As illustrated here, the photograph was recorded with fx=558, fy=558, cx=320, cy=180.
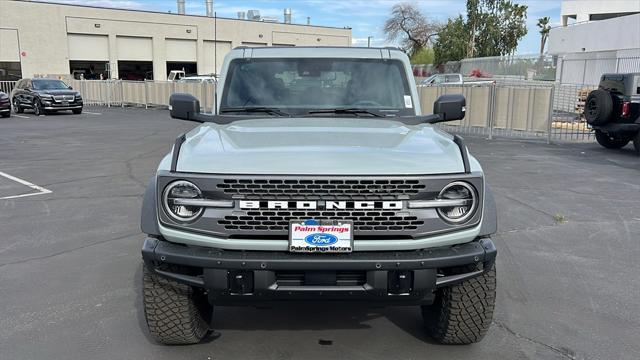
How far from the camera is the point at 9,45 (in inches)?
1795

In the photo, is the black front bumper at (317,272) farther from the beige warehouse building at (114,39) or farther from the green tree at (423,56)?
the green tree at (423,56)

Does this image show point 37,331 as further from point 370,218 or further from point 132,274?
point 370,218

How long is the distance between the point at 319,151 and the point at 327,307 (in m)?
1.60

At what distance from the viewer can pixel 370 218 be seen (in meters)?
3.02

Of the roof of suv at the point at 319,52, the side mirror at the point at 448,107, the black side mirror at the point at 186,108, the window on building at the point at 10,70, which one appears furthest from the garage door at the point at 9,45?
the side mirror at the point at 448,107

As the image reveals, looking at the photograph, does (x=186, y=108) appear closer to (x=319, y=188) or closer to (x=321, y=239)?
(x=319, y=188)

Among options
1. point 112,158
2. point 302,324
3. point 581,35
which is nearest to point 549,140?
point 112,158

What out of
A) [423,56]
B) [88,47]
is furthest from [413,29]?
[88,47]

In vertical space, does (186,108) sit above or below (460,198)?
above

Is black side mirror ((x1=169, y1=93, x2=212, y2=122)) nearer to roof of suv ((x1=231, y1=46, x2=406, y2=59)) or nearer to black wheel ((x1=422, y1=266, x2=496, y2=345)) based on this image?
roof of suv ((x1=231, y1=46, x2=406, y2=59))

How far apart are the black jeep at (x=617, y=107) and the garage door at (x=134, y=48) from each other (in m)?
48.3

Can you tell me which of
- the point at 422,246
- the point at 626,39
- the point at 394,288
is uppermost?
the point at 626,39

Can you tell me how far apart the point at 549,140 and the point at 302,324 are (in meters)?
13.2

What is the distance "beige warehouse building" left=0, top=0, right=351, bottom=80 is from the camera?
153ft
